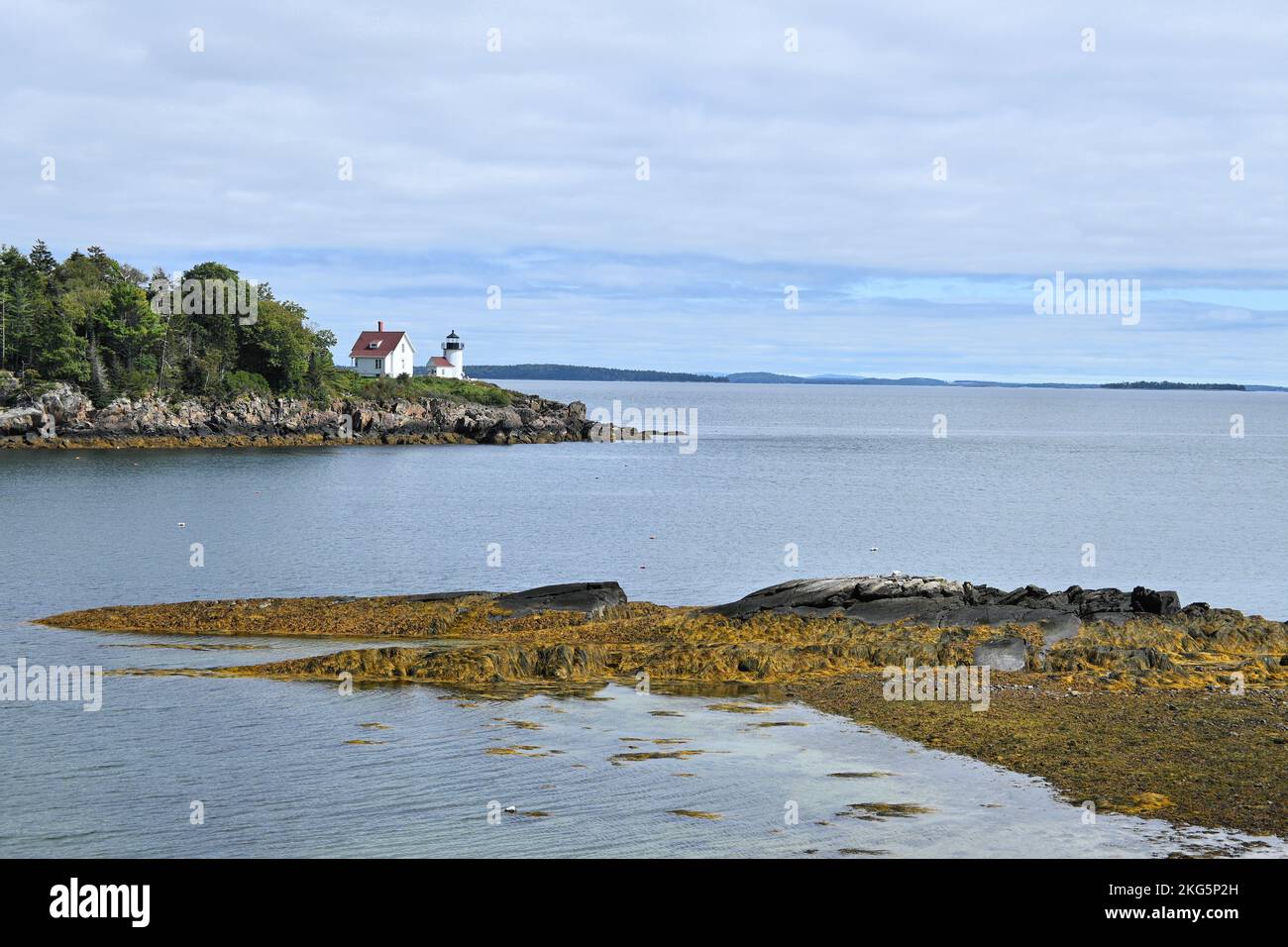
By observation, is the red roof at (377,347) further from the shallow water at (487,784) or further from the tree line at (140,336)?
the shallow water at (487,784)

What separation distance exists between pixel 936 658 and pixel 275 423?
363 feet

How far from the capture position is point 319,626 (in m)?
33.9

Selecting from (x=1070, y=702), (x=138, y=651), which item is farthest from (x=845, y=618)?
(x=138, y=651)

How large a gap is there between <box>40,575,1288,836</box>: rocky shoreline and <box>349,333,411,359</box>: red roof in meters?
120

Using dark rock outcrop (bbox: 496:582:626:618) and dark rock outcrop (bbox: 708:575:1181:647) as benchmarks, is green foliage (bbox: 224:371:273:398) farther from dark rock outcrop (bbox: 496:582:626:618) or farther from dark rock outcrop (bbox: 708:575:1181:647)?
dark rock outcrop (bbox: 708:575:1181:647)

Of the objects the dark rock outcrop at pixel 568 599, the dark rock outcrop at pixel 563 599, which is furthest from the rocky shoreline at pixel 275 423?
the dark rock outcrop at pixel 568 599

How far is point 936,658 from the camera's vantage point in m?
27.9

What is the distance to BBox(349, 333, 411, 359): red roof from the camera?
15450 centimetres

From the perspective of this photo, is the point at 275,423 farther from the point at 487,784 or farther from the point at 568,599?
the point at 487,784

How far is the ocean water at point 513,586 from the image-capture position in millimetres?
17156

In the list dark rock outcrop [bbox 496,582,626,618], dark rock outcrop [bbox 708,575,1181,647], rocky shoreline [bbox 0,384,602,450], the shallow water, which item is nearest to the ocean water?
the shallow water

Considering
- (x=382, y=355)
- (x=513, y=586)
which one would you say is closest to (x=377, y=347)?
(x=382, y=355)

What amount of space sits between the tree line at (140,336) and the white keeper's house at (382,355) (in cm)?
1146
